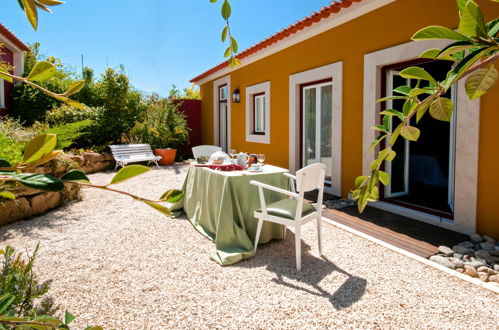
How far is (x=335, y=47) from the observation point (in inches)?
220

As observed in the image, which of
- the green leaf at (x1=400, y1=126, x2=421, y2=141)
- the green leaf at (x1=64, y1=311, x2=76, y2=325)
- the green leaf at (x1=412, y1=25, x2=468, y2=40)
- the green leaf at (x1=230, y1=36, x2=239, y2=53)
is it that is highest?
the green leaf at (x1=230, y1=36, x2=239, y2=53)

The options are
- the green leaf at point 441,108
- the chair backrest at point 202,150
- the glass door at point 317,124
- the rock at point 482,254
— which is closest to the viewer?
the green leaf at point 441,108

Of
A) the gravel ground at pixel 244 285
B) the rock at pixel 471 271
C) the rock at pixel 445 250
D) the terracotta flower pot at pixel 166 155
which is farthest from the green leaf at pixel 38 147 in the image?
the terracotta flower pot at pixel 166 155

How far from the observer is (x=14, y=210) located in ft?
14.7

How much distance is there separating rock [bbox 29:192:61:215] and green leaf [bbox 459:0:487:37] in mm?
5763

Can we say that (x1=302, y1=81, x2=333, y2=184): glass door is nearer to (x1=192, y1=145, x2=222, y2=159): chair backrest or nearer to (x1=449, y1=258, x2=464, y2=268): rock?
(x1=192, y1=145, x2=222, y2=159): chair backrest

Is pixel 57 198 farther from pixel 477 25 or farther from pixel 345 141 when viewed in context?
pixel 477 25

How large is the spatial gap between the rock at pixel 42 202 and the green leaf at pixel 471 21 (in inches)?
227

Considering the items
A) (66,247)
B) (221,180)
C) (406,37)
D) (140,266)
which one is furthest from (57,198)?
(406,37)

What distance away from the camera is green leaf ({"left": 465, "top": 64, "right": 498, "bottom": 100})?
37 centimetres

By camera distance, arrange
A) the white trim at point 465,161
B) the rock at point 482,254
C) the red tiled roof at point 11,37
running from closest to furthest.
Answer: the rock at point 482,254
the white trim at point 465,161
the red tiled roof at point 11,37

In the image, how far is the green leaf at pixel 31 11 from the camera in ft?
1.55

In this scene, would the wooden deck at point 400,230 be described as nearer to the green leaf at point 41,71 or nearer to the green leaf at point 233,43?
the green leaf at point 233,43

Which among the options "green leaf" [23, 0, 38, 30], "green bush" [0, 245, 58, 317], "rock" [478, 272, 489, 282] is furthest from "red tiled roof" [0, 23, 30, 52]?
"rock" [478, 272, 489, 282]
